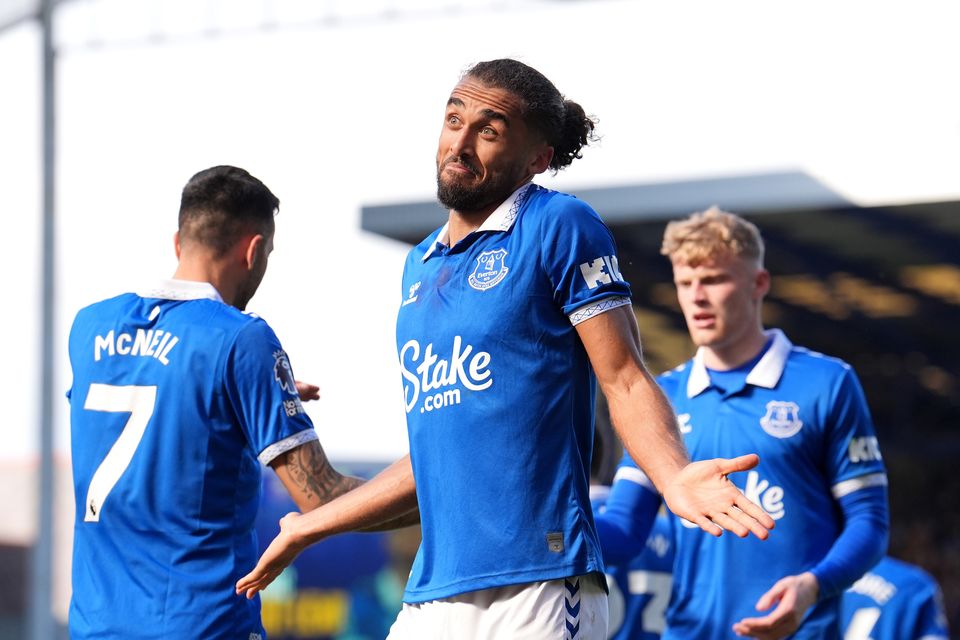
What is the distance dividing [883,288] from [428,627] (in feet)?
54.9

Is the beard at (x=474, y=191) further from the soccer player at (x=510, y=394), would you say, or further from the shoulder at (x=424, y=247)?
the shoulder at (x=424, y=247)

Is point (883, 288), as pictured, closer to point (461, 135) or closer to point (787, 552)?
point (787, 552)

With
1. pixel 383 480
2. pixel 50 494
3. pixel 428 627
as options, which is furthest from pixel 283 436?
pixel 50 494

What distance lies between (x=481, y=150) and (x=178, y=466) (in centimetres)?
136

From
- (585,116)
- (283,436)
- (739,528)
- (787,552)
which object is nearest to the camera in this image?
(739,528)

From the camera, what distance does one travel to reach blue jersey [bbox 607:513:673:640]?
5.73 meters

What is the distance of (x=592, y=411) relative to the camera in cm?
326

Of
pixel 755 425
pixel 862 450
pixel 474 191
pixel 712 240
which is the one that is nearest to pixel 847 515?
pixel 862 450

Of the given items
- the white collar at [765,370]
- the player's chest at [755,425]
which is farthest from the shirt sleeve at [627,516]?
the white collar at [765,370]

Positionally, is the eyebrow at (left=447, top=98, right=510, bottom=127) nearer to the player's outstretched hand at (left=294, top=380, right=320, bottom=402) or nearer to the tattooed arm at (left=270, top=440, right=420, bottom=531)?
the tattooed arm at (left=270, top=440, right=420, bottom=531)

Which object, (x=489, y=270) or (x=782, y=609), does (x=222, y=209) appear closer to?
(x=489, y=270)

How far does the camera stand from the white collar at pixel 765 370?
4954mm

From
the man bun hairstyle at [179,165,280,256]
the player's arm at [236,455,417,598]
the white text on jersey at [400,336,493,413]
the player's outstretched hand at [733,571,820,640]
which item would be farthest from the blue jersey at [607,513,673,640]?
the white text on jersey at [400,336,493,413]

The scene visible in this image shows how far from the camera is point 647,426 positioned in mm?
3025
